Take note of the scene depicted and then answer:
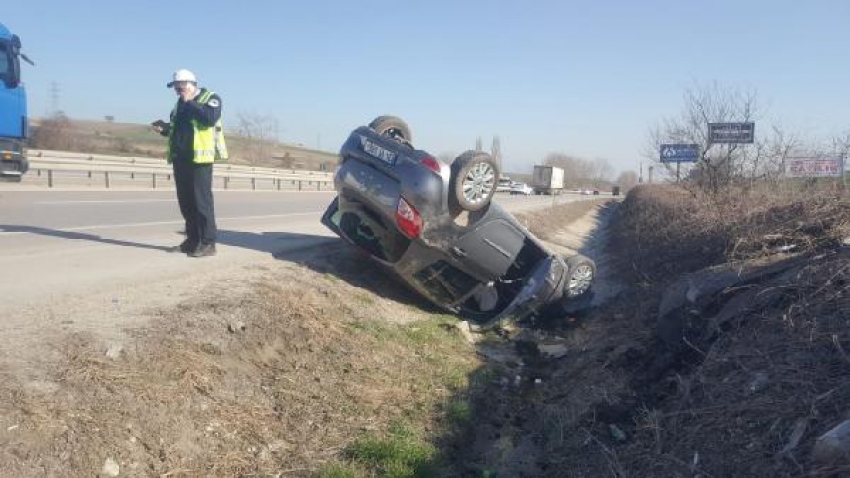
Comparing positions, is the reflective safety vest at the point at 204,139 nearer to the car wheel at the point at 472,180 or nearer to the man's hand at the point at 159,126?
the man's hand at the point at 159,126

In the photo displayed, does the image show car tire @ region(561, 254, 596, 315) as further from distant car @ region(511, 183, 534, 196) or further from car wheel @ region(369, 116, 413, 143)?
distant car @ region(511, 183, 534, 196)

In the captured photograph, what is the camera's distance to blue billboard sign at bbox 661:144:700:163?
16.8 meters

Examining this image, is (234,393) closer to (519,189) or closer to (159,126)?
(159,126)

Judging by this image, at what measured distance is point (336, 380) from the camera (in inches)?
217

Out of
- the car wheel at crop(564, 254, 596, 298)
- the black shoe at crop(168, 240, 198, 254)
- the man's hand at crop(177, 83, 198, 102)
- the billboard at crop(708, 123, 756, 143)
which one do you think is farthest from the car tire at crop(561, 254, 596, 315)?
the billboard at crop(708, 123, 756, 143)

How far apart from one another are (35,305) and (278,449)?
7.39ft

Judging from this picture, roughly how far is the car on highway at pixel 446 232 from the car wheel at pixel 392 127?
0.04ft

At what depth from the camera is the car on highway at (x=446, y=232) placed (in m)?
6.95

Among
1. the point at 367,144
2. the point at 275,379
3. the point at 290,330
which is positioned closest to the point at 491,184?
the point at 367,144

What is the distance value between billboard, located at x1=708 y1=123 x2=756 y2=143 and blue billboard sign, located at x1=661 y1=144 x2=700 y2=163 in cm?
60

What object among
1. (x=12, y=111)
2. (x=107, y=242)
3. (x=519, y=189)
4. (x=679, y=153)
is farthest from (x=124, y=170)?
(x=519, y=189)

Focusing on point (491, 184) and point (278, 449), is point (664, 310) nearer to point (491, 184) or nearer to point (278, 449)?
point (491, 184)

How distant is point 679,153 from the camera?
57.0ft

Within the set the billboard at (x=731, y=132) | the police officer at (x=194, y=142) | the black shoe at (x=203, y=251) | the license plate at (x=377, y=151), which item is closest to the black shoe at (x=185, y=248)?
the black shoe at (x=203, y=251)
